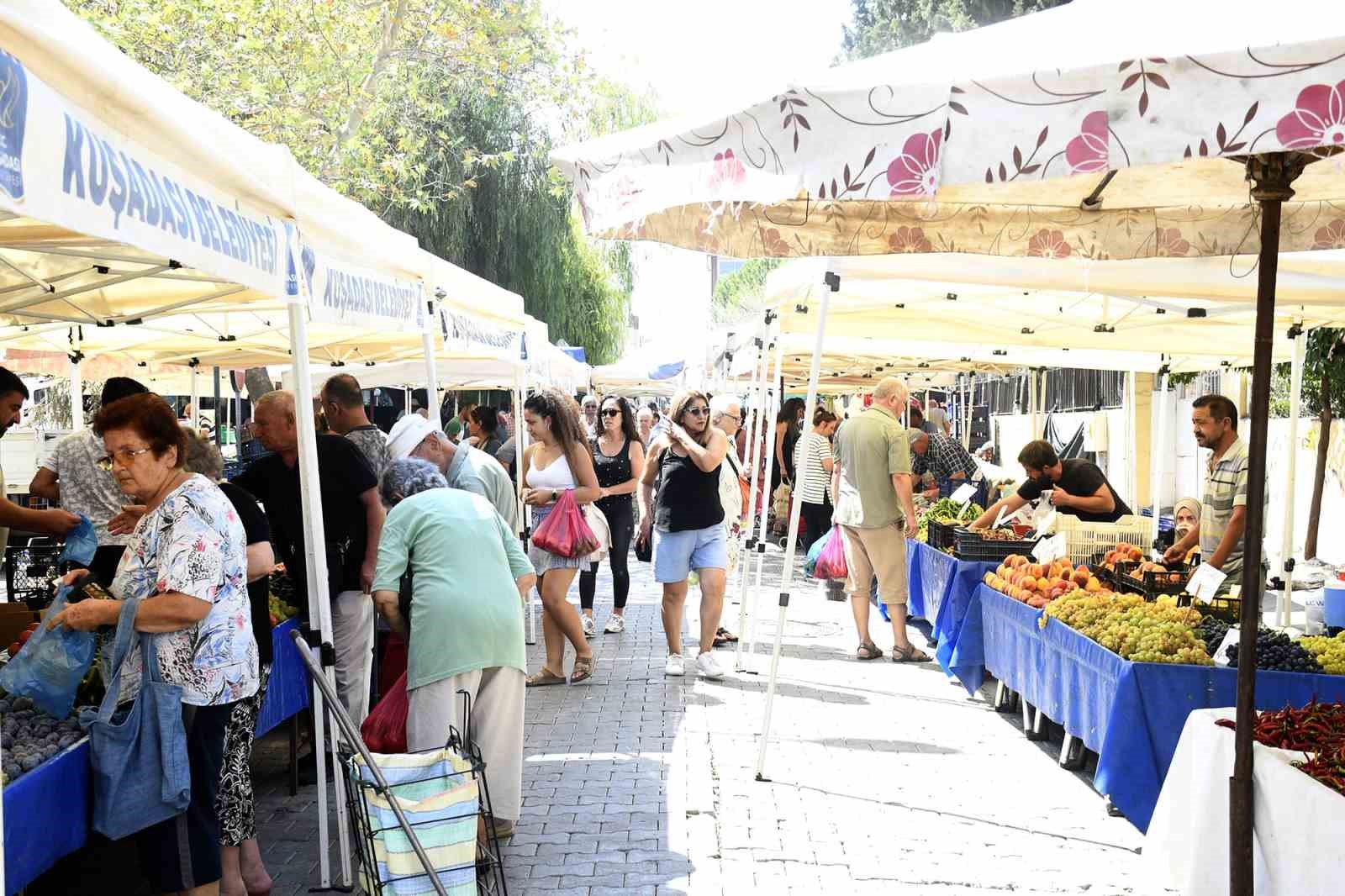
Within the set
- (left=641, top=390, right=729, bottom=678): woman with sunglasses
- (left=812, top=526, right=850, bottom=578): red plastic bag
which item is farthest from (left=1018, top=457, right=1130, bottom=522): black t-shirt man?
(left=641, top=390, right=729, bottom=678): woman with sunglasses

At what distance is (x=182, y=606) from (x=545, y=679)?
4931mm

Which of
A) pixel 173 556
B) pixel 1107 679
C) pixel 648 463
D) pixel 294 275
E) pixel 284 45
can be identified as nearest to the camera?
pixel 173 556

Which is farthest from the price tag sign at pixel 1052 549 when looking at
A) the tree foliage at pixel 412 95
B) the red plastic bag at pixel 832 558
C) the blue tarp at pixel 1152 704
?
the tree foliage at pixel 412 95

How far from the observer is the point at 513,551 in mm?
5320

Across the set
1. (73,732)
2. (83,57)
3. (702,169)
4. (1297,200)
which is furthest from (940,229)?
(73,732)

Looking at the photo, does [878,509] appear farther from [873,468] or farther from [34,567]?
[34,567]

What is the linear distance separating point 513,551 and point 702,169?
7.41ft

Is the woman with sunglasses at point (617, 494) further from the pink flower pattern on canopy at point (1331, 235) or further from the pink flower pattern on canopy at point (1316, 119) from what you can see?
the pink flower pattern on canopy at point (1316, 119)

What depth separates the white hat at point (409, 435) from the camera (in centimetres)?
630

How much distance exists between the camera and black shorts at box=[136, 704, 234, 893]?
4160 mm

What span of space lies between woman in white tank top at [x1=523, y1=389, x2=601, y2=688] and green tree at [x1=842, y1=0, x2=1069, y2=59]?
872 inches

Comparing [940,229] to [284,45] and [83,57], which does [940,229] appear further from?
[284,45]

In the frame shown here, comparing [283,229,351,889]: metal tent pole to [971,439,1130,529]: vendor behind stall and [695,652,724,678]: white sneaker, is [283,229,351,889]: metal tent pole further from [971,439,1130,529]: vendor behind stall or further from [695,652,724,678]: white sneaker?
[971,439,1130,529]: vendor behind stall

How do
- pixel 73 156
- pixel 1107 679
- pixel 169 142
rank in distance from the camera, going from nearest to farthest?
pixel 73 156, pixel 169 142, pixel 1107 679
